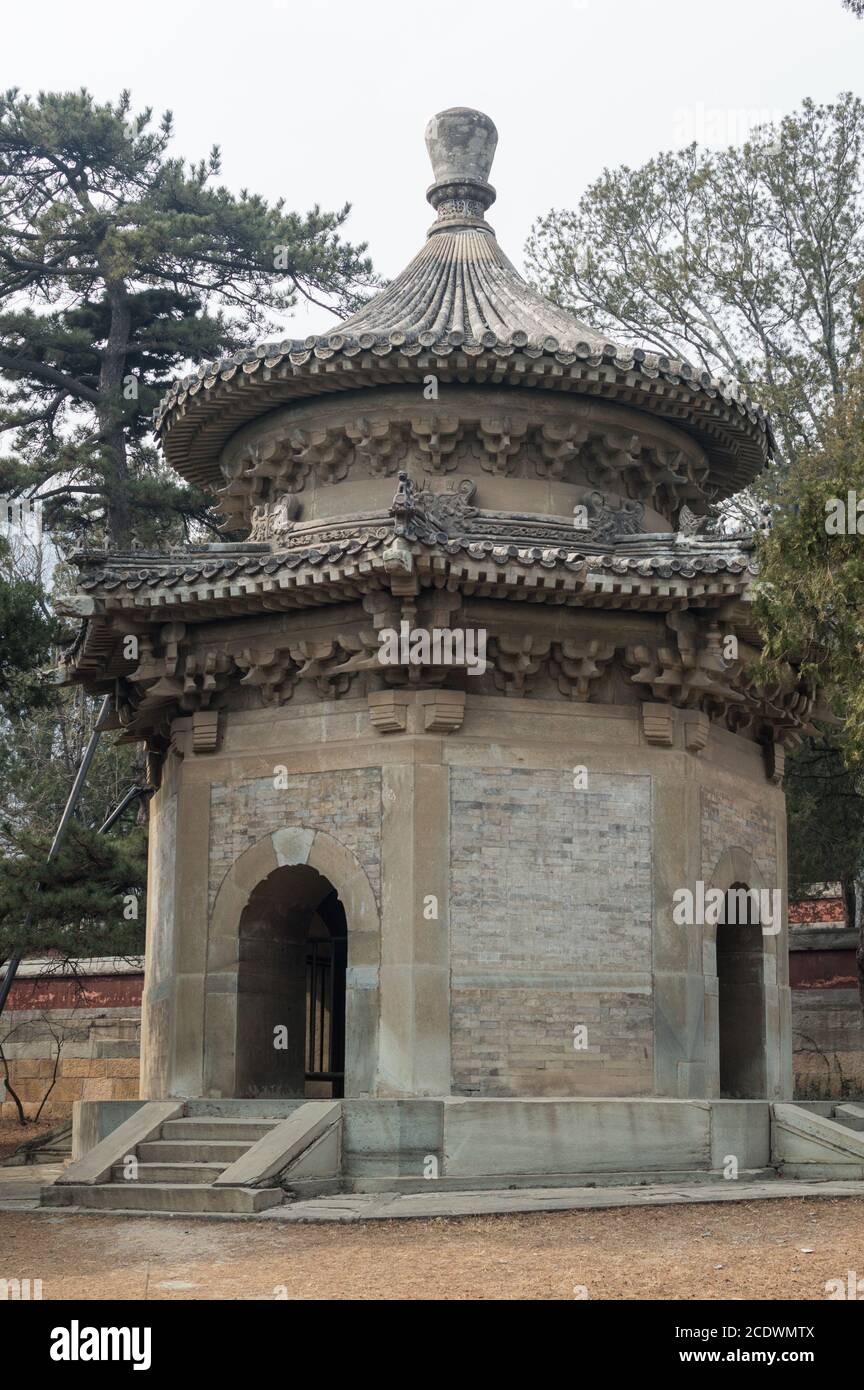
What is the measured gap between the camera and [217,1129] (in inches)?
548

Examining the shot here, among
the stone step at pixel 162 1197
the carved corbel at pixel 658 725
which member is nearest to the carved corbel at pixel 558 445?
the carved corbel at pixel 658 725

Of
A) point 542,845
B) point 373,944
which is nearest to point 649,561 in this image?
point 542,845

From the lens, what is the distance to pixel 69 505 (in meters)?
28.4

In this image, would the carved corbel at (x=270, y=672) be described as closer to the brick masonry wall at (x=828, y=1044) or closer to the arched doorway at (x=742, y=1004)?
the arched doorway at (x=742, y=1004)

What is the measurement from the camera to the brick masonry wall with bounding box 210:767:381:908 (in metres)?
14.4

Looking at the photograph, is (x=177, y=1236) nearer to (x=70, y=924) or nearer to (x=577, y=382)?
(x=577, y=382)

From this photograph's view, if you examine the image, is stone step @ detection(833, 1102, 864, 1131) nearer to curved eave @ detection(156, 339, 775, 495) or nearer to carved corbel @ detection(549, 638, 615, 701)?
carved corbel @ detection(549, 638, 615, 701)

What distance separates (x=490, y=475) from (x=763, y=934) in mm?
5191

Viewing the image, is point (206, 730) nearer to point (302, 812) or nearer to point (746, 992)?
point (302, 812)

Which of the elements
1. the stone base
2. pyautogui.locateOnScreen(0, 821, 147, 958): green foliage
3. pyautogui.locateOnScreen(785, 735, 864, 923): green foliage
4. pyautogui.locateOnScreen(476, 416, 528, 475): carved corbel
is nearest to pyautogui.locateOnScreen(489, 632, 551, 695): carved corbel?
pyautogui.locateOnScreen(476, 416, 528, 475): carved corbel

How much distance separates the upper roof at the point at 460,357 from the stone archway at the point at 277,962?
4.18m

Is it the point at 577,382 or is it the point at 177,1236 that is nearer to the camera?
the point at 177,1236

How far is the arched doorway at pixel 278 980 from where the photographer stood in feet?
49.8
